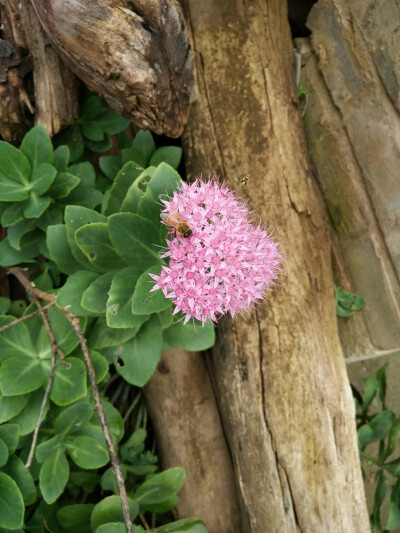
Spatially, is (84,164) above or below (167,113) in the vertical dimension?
below

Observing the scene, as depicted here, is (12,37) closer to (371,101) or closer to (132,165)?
(132,165)

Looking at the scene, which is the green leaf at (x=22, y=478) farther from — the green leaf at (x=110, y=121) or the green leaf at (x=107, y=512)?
the green leaf at (x=110, y=121)

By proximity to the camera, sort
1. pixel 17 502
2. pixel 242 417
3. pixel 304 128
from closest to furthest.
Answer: pixel 17 502 < pixel 242 417 < pixel 304 128

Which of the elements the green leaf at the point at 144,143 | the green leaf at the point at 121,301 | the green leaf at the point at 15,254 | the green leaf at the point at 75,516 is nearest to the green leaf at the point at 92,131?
the green leaf at the point at 144,143

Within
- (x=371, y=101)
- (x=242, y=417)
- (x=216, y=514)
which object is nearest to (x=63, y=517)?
(x=216, y=514)

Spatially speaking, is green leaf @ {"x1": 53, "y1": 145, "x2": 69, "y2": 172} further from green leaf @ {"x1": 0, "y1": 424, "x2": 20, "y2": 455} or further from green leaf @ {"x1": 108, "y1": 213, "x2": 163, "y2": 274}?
green leaf @ {"x1": 0, "y1": 424, "x2": 20, "y2": 455}

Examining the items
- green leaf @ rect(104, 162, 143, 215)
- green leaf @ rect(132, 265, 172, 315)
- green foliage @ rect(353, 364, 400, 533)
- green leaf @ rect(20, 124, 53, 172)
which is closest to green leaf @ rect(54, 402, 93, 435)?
green leaf @ rect(132, 265, 172, 315)

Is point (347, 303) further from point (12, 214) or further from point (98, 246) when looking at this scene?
point (12, 214)
